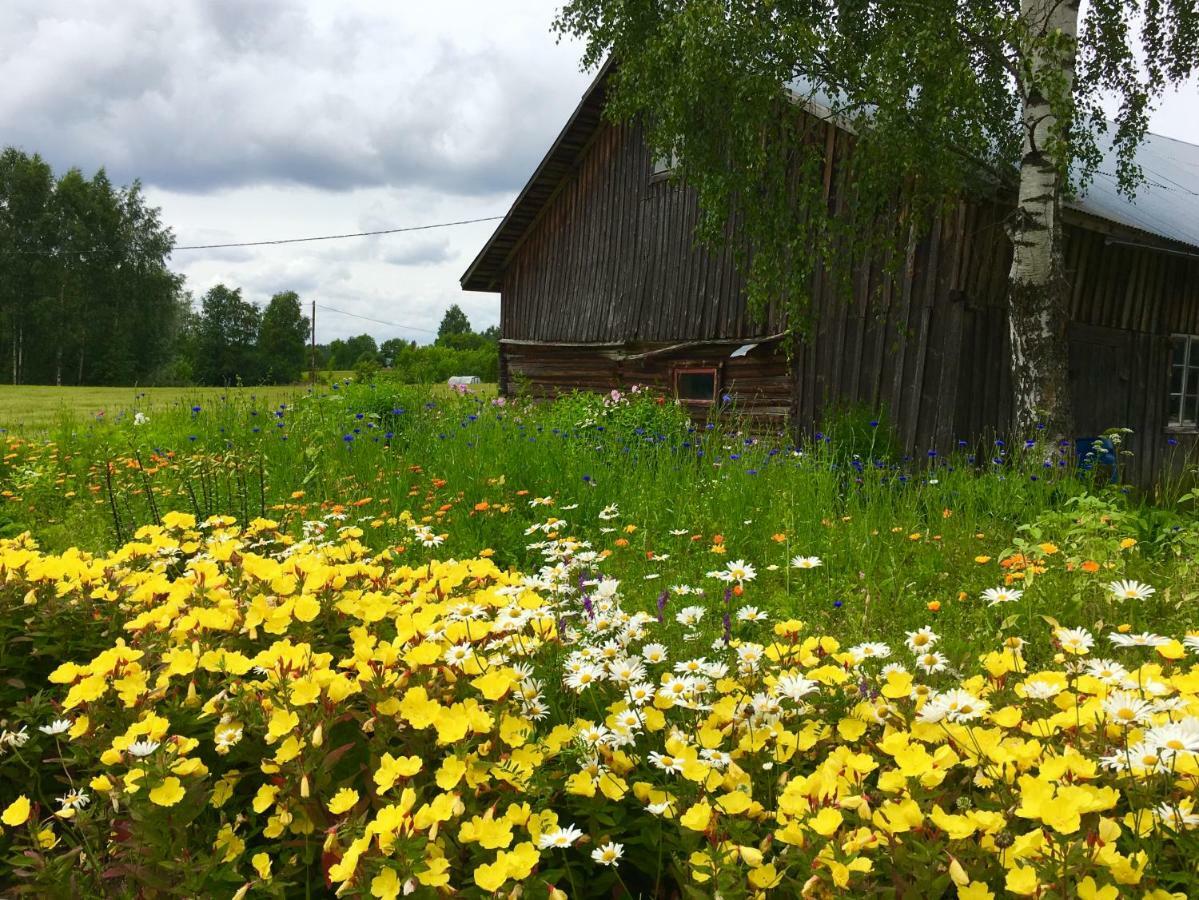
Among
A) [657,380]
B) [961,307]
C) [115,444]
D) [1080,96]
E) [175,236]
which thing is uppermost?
[175,236]

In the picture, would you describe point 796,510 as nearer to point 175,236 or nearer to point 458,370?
point 175,236

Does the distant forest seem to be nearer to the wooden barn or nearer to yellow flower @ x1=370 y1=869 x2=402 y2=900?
the wooden barn

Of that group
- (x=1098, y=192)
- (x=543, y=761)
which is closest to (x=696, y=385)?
(x=1098, y=192)

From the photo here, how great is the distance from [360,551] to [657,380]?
10.2 m

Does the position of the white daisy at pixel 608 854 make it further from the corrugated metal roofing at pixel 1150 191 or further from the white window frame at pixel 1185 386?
the white window frame at pixel 1185 386

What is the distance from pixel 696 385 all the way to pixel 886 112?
17.5 feet

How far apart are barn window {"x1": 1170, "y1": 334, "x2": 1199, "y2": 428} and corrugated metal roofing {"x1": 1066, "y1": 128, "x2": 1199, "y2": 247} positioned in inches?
63.7

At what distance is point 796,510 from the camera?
508cm

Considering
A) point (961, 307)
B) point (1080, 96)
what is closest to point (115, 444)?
point (961, 307)

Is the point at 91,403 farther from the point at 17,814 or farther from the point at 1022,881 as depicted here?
the point at 1022,881

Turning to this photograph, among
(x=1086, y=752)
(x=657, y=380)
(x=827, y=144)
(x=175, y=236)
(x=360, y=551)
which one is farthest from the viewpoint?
(x=175, y=236)

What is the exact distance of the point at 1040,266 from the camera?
7.52 metres

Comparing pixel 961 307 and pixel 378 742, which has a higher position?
pixel 961 307

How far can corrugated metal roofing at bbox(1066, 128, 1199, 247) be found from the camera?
960 cm
